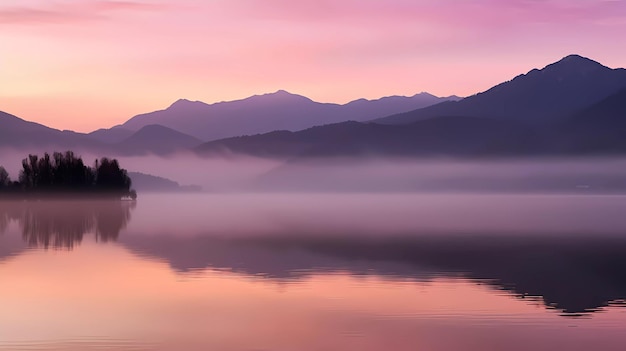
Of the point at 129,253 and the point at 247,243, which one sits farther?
the point at 247,243

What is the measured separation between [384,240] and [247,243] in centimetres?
988

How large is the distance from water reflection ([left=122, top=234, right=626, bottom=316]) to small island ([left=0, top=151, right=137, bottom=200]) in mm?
111425

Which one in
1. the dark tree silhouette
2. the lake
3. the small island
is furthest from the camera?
Result: the dark tree silhouette

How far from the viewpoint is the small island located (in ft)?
569

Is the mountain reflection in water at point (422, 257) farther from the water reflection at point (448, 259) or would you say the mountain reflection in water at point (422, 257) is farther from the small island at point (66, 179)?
the small island at point (66, 179)

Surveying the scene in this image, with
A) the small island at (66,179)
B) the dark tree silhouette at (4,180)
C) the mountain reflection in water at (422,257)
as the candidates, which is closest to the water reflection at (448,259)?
the mountain reflection in water at (422,257)

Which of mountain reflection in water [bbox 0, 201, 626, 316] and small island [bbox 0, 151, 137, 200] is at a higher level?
small island [bbox 0, 151, 137, 200]

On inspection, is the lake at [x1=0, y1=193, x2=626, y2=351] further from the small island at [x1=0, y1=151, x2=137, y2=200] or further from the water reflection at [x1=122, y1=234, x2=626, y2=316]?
the small island at [x1=0, y1=151, x2=137, y2=200]

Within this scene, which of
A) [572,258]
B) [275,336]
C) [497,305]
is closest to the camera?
[275,336]

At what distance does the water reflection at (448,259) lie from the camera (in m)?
37.0

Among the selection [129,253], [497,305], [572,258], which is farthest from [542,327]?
[129,253]

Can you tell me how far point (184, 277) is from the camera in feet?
131

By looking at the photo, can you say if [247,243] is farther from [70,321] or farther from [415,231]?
[70,321]

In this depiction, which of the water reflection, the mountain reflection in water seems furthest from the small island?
the water reflection
